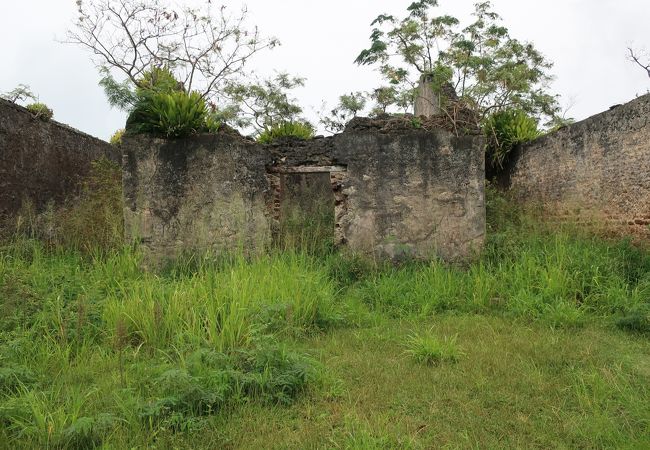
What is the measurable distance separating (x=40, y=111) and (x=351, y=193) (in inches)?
229

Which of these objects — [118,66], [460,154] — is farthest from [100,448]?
[118,66]

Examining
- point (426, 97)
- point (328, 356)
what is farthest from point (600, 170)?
point (328, 356)

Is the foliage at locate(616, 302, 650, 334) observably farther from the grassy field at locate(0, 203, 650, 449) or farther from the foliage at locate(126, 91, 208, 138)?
the foliage at locate(126, 91, 208, 138)

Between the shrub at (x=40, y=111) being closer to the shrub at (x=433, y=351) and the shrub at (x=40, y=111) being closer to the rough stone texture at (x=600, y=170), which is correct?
the shrub at (x=433, y=351)

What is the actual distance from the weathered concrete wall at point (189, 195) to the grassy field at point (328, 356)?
78 centimetres

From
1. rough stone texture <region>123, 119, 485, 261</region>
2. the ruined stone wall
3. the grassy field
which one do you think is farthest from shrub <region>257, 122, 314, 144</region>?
the grassy field

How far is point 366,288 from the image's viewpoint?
5.91 m

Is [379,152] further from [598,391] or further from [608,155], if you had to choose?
[598,391]

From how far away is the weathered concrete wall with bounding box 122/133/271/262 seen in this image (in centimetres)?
673

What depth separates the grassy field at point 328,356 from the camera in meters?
2.75

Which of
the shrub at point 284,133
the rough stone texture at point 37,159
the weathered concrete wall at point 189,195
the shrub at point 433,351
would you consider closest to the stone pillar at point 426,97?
the shrub at point 284,133

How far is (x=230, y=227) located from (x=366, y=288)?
7.30 ft

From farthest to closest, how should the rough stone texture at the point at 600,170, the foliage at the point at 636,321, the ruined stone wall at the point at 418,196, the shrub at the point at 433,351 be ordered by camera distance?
→ the ruined stone wall at the point at 418,196, the rough stone texture at the point at 600,170, the foliage at the point at 636,321, the shrub at the point at 433,351

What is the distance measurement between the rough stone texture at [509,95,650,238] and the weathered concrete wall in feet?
16.9
